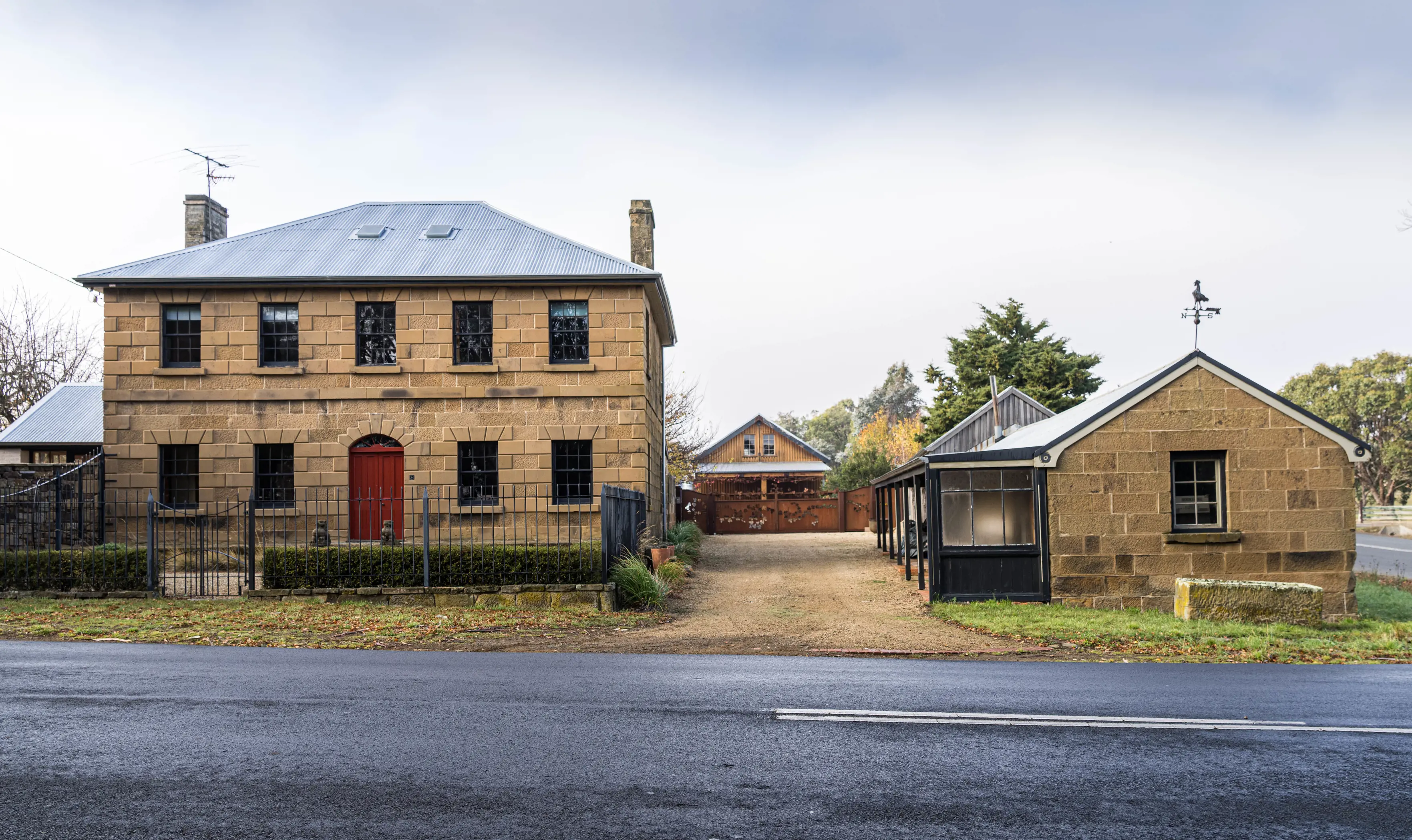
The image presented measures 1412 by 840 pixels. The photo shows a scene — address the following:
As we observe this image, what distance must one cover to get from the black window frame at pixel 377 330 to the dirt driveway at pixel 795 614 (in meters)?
8.63

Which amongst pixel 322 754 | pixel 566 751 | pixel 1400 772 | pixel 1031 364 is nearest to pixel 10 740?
pixel 322 754

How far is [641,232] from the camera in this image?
85.8 feet

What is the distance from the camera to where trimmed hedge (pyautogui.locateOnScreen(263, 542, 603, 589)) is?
48.5ft

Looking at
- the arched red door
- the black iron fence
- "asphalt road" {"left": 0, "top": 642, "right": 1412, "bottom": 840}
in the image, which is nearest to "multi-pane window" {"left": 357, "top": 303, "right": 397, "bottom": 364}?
the arched red door

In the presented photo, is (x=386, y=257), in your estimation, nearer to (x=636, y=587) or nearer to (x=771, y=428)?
(x=636, y=587)

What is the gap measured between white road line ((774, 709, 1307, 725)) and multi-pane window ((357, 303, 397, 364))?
17487mm

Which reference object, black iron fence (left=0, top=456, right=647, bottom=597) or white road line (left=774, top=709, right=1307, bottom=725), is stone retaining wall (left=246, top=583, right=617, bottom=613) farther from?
white road line (left=774, top=709, right=1307, bottom=725)

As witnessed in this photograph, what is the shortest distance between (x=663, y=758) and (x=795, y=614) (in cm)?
991

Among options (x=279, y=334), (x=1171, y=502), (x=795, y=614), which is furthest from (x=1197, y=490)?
(x=279, y=334)

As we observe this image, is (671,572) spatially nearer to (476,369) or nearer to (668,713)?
(476,369)

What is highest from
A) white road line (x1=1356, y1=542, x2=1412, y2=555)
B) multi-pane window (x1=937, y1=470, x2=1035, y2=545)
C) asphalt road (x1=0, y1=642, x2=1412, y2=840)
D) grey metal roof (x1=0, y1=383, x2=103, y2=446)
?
grey metal roof (x1=0, y1=383, x2=103, y2=446)

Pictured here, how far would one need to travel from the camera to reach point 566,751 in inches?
229

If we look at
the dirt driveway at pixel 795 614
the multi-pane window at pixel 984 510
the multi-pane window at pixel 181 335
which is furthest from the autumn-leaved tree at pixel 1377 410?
the multi-pane window at pixel 181 335

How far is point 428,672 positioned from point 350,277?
14910 mm
